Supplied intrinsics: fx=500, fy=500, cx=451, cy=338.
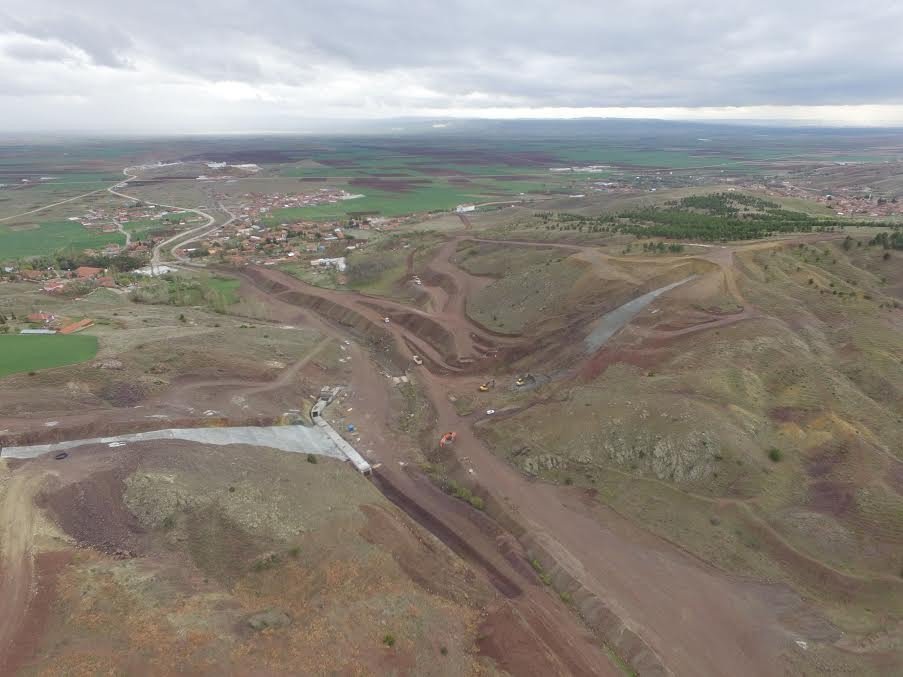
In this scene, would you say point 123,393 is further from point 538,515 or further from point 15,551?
point 538,515

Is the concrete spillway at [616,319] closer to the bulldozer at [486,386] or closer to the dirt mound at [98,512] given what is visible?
the bulldozer at [486,386]

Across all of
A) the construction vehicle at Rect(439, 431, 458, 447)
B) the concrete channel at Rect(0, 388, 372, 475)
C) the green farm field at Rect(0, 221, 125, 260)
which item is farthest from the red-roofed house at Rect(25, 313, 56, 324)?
the green farm field at Rect(0, 221, 125, 260)

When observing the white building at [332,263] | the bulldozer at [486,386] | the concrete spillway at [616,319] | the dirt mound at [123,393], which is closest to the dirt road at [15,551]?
the dirt mound at [123,393]

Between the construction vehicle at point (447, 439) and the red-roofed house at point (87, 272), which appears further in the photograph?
the red-roofed house at point (87, 272)

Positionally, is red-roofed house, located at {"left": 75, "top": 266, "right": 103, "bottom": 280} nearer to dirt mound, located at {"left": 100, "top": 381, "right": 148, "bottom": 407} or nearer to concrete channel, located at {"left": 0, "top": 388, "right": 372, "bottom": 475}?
dirt mound, located at {"left": 100, "top": 381, "right": 148, "bottom": 407}

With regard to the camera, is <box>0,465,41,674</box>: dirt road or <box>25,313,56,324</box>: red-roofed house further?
<box>25,313,56,324</box>: red-roofed house
